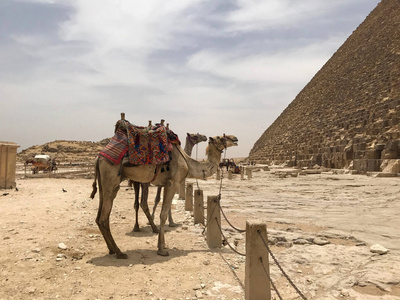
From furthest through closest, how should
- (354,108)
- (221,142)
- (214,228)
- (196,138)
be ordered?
(354,108) → (196,138) → (221,142) → (214,228)

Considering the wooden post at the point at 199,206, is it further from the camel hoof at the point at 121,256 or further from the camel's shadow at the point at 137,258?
the camel hoof at the point at 121,256

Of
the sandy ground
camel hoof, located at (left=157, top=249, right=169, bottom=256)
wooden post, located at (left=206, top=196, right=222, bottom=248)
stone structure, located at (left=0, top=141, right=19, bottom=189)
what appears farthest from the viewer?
stone structure, located at (left=0, top=141, right=19, bottom=189)

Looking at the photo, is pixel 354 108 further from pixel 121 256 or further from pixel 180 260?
pixel 121 256

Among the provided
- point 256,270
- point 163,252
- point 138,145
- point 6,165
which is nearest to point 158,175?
point 138,145

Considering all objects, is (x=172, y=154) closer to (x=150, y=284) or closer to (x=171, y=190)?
(x=171, y=190)

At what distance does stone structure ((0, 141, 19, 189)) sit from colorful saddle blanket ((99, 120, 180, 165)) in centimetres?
1019

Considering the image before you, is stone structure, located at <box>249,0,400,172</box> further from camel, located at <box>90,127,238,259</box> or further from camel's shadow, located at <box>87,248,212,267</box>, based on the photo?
camel's shadow, located at <box>87,248,212,267</box>

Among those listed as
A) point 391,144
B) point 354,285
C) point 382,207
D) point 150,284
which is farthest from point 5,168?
point 391,144

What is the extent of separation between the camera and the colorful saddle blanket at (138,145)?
4465mm

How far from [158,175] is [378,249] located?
389cm

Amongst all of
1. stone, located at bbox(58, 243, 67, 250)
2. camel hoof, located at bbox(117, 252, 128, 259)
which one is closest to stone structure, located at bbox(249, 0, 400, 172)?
camel hoof, located at bbox(117, 252, 128, 259)

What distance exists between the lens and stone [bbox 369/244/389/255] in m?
4.60

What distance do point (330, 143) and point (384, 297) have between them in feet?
108

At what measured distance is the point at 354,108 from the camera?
120ft
